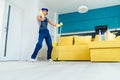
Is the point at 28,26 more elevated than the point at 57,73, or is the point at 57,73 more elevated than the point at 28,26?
the point at 28,26

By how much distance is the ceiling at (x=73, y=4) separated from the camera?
17.4 feet

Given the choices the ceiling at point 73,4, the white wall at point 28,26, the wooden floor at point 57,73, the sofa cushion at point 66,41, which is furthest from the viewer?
the ceiling at point 73,4

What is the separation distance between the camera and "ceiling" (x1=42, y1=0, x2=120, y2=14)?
17.4 feet

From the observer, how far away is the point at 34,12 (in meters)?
4.88

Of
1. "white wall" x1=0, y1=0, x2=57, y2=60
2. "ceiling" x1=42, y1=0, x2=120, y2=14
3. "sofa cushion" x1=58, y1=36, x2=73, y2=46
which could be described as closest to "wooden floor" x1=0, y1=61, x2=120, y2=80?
"white wall" x1=0, y1=0, x2=57, y2=60

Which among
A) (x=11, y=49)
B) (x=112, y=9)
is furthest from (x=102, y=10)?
(x=11, y=49)

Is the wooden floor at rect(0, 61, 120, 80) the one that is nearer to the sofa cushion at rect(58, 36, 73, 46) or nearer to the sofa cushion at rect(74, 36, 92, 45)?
the sofa cushion at rect(74, 36, 92, 45)

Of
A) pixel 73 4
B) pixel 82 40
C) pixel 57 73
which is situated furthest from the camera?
pixel 73 4

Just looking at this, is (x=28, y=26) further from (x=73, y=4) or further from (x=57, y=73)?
(x=57, y=73)

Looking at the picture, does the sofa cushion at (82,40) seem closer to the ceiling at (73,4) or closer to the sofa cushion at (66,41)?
the sofa cushion at (66,41)

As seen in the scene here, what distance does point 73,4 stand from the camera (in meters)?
5.53

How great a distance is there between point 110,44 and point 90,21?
2.90m

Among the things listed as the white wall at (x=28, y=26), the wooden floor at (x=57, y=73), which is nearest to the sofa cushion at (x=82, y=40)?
the white wall at (x=28, y=26)

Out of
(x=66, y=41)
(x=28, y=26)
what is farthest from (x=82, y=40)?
(x=28, y=26)
